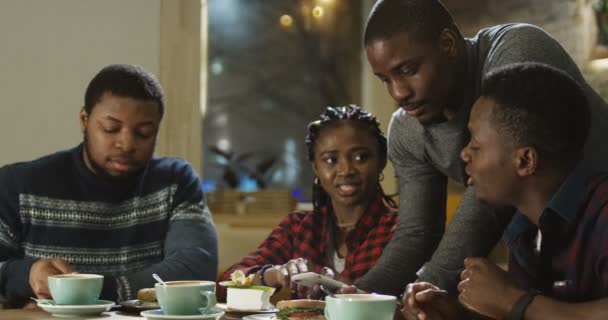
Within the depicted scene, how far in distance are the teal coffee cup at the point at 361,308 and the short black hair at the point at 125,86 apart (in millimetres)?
1153

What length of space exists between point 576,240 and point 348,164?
113 cm

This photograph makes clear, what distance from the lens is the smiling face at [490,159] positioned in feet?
5.11

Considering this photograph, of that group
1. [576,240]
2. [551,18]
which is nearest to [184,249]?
[576,240]

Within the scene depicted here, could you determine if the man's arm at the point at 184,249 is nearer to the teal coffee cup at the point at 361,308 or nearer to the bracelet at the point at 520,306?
the teal coffee cup at the point at 361,308

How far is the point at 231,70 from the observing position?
5.10 meters

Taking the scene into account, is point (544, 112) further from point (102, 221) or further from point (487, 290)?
point (102, 221)

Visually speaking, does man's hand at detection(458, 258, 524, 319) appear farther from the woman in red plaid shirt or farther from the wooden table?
the woman in red plaid shirt

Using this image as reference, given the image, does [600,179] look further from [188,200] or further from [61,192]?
[61,192]

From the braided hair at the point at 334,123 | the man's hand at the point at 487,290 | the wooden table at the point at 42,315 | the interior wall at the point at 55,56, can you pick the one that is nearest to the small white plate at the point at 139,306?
the wooden table at the point at 42,315

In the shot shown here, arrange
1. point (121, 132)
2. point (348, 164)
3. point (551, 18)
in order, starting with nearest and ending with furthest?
point (121, 132)
point (348, 164)
point (551, 18)

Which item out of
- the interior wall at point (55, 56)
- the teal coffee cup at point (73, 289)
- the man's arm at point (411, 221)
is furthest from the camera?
the interior wall at point (55, 56)

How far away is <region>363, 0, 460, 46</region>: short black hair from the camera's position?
1820 millimetres

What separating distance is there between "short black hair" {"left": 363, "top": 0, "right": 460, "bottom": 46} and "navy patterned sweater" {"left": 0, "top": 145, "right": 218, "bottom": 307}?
2.66 feet

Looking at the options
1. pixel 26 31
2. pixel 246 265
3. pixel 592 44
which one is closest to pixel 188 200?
pixel 246 265
